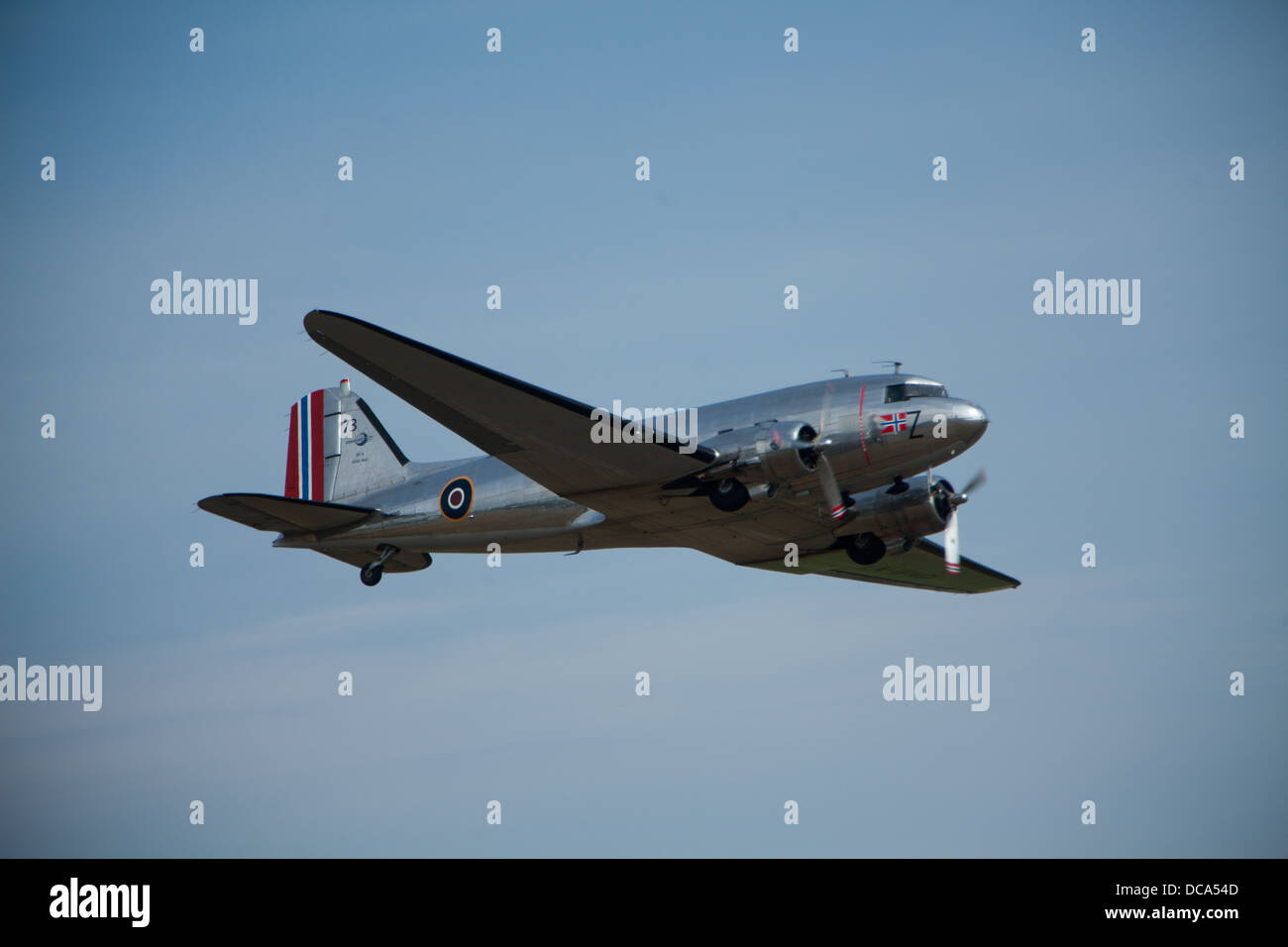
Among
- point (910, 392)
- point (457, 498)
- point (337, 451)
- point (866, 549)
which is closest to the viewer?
point (910, 392)

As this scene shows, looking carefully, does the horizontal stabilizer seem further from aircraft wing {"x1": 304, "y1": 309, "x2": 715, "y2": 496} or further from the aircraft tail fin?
aircraft wing {"x1": 304, "y1": 309, "x2": 715, "y2": 496}

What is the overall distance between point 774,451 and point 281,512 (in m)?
11.5

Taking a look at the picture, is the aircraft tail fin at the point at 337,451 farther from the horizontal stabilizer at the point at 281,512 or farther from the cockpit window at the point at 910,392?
the cockpit window at the point at 910,392

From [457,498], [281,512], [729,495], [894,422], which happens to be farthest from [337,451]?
[894,422]

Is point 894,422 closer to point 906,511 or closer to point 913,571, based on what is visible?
point 906,511

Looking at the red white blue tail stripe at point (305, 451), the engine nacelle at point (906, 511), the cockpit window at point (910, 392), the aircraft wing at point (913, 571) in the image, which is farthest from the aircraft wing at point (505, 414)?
the red white blue tail stripe at point (305, 451)

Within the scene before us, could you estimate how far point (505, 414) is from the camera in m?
23.7

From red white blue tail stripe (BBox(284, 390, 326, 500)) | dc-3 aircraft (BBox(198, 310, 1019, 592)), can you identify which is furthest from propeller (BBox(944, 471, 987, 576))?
red white blue tail stripe (BBox(284, 390, 326, 500))

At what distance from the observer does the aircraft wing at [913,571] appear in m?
31.2
